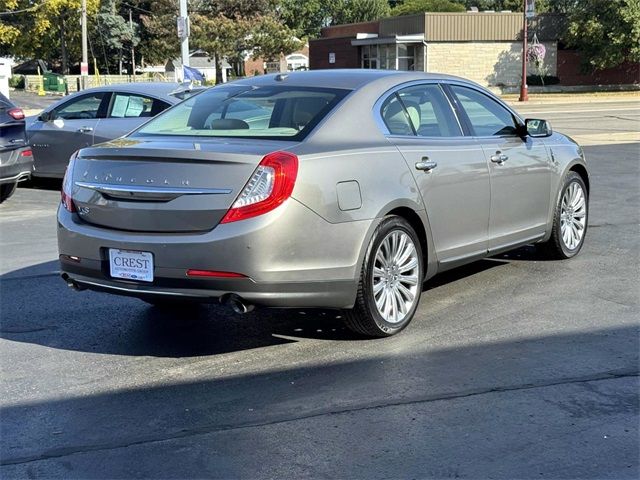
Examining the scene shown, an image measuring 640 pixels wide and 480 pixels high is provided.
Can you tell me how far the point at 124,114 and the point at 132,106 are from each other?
0.55 ft

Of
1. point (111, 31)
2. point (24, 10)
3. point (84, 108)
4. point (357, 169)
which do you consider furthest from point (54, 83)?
point (357, 169)

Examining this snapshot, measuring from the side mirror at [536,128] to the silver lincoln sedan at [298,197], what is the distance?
1.60 feet

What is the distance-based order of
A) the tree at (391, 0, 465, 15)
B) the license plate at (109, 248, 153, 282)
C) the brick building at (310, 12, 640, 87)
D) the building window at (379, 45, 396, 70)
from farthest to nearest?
the tree at (391, 0, 465, 15)
the building window at (379, 45, 396, 70)
the brick building at (310, 12, 640, 87)
the license plate at (109, 248, 153, 282)

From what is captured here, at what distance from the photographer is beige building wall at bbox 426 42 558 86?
162 ft

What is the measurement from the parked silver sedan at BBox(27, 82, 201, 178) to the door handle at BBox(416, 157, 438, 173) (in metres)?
6.59

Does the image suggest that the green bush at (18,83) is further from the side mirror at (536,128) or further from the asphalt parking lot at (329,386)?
the side mirror at (536,128)

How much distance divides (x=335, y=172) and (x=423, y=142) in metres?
1.08

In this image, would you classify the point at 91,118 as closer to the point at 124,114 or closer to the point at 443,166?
A: the point at 124,114

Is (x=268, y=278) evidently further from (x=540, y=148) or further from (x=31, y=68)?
(x=31, y=68)

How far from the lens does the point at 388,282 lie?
5.47 meters

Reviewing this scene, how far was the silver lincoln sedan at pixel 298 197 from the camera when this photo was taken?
15.6 feet

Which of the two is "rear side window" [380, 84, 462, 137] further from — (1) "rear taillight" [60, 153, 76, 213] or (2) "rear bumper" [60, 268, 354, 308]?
(1) "rear taillight" [60, 153, 76, 213]

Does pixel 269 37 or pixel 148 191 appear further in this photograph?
pixel 269 37

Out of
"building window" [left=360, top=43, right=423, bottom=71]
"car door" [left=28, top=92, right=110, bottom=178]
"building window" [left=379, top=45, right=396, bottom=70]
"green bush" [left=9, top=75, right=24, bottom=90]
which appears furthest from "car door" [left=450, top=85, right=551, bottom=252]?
"green bush" [left=9, top=75, right=24, bottom=90]
